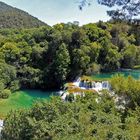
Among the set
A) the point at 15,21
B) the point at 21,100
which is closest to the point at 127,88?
the point at 21,100

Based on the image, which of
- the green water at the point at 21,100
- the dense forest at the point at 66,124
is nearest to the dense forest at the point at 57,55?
the green water at the point at 21,100

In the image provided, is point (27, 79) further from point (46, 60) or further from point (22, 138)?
point (22, 138)

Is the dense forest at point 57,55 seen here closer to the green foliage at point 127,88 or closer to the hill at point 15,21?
the green foliage at point 127,88

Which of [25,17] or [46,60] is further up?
[25,17]

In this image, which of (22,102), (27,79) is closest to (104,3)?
(22,102)

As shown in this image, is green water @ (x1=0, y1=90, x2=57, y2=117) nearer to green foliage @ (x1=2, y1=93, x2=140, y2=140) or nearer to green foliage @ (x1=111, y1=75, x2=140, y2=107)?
green foliage @ (x1=111, y1=75, x2=140, y2=107)

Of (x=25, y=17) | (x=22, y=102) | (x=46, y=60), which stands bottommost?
(x=22, y=102)

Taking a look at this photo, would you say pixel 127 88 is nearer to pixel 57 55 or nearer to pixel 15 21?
pixel 57 55
